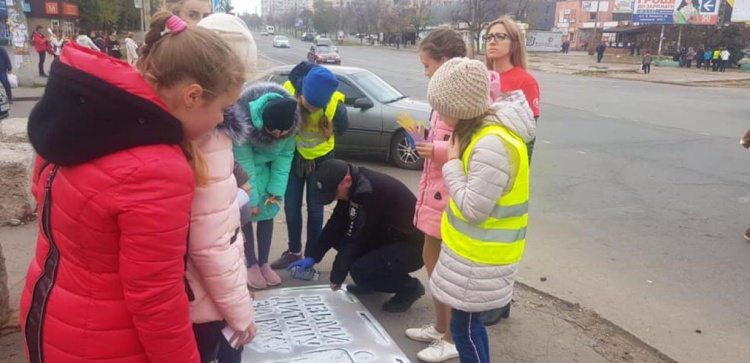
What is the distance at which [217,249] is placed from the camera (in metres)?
1.67

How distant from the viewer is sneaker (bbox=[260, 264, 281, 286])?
163 inches

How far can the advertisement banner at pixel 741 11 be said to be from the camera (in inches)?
1574

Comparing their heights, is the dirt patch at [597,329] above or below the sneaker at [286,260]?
below

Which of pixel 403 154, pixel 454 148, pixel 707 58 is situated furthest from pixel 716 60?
pixel 454 148

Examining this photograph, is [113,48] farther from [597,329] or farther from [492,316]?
[597,329]

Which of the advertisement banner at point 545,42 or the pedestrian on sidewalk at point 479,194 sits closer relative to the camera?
the pedestrian on sidewalk at point 479,194

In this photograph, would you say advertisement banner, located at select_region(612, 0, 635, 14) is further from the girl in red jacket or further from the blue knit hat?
the girl in red jacket

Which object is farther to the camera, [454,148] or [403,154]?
[403,154]

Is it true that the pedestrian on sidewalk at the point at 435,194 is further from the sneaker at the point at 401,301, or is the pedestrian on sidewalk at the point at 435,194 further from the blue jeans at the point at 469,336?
the blue jeans at the point at 469,336

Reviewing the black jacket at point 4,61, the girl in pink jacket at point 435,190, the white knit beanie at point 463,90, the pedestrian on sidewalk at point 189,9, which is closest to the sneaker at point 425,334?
the girl in pink jacket at point 435,190

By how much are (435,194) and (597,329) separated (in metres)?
1.48

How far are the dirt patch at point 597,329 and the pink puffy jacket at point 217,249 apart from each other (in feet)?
8.02

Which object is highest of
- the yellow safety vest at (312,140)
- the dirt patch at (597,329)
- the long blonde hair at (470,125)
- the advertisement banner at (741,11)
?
the advertisement banner at (741,11)

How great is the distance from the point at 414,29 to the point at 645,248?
6672cm
